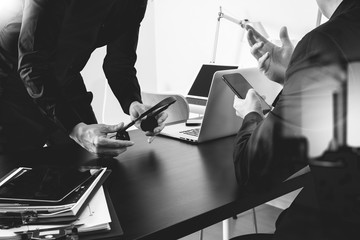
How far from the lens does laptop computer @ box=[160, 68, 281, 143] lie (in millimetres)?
1312

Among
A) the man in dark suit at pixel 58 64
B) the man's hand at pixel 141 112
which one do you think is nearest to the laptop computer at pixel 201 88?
the man in dark suit at pixel 58 64

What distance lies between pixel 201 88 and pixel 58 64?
1.13 meters

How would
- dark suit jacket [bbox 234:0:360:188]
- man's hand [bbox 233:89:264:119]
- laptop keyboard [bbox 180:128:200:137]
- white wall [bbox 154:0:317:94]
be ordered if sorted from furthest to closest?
white wall [bbox 154:0:317:94] < laptop keyboard [bbox 180:128:200:137] < man's hand [bbox 233:89:264:119] < dark suit jacket [bbox 234:0:360:188]

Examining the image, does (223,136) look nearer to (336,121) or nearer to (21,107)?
(336,121)

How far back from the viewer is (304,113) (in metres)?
0.70

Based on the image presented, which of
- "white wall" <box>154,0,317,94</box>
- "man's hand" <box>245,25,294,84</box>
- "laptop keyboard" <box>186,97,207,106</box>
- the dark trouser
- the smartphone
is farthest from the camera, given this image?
"white wall" <box>154,0,317,94</box>

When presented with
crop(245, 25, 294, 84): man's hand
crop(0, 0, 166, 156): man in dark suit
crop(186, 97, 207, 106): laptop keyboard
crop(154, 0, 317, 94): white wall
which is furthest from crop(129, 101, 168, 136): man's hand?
crop(154, 0, 317, 94): white wall

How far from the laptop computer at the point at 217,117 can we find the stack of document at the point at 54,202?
53 cm

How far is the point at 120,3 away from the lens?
5.08 ft

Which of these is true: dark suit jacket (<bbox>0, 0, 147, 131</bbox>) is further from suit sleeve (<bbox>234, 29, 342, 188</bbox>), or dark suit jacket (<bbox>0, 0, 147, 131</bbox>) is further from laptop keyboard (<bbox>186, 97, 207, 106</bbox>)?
laptop keyboard (<bbox>186, 97, 207, 106</bbox>)

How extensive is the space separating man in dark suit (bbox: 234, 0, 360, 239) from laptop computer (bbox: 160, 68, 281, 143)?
44 cm

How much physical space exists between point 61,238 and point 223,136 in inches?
34.1

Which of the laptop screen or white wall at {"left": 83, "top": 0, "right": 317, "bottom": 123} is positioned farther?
white wall at {"left": 83, "top": 0, "right": 317, "bottom": 123}

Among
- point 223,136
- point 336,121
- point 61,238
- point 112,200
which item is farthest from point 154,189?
point 223,136
